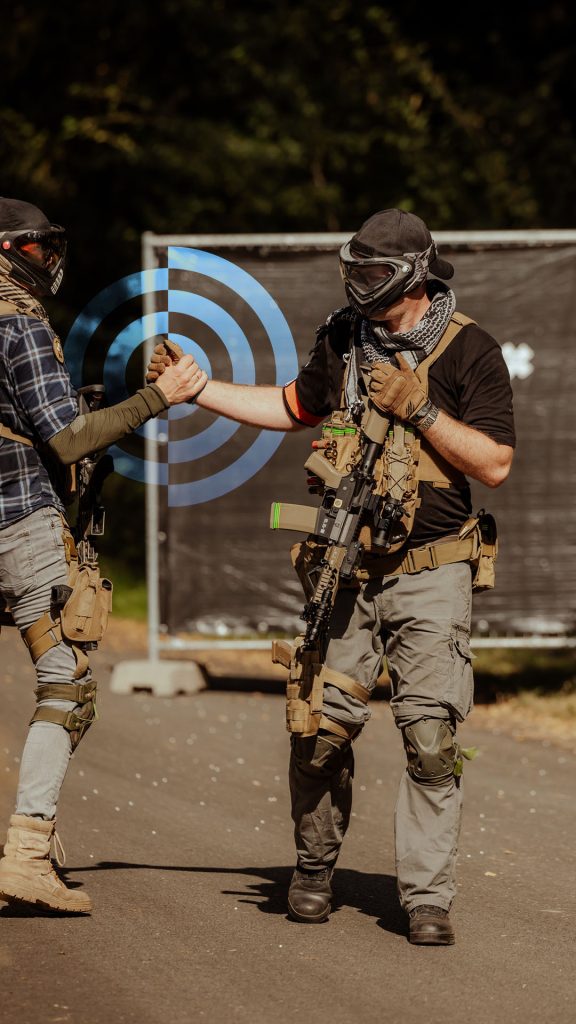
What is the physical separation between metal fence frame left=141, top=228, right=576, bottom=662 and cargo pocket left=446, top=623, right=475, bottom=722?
4.59 metres

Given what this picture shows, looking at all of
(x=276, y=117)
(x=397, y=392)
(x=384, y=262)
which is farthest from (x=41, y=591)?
(x=276, y=117)

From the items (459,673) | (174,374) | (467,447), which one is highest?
(174,374)

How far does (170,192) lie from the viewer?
1903 cm

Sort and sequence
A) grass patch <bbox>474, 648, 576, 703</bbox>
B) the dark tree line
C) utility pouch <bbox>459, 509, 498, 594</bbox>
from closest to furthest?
1. utility pouch <bbox>459, 509, 498, 594</bbox>
2. grass patch <bbox>474, 648, 576, 703</bbox>
3. the dark tree line

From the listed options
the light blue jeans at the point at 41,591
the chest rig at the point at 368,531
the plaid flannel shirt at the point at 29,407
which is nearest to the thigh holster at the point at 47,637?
the light blue jeans at the point at 41,591

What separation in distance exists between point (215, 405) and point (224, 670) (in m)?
6.31

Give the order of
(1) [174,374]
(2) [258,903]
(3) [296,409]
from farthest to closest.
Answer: (3) [296,409]
(2) [258,903]
(1) [174,374]

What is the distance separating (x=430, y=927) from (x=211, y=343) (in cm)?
562

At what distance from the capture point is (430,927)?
5102 mm

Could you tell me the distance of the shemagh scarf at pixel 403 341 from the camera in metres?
5.31

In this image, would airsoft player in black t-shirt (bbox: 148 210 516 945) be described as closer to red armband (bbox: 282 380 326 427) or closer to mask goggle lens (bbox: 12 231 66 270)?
red armband (bbox: 282 380 326 427)

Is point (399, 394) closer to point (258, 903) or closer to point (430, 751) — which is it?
point (430, 751)

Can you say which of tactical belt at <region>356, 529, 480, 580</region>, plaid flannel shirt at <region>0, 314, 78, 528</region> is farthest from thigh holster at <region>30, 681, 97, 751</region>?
tactical belt at <region>356, 529, 480, 580</region>

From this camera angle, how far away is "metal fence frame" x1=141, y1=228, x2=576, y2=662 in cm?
980
